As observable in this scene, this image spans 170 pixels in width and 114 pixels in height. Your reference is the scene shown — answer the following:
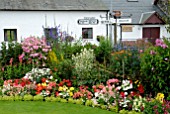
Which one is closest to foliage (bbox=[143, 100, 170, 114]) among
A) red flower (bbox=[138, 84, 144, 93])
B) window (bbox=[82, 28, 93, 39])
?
red flower (bbox=[138, 84, 144, 93])

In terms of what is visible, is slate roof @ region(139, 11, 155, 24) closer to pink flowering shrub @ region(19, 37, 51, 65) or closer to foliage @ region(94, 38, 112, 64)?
foliage @ region(94, 38, 112, 64)

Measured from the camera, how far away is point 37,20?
79.6 feet

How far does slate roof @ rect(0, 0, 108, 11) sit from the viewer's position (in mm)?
23734

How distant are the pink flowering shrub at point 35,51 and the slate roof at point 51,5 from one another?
42.7ft

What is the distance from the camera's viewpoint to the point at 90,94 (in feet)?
26.6

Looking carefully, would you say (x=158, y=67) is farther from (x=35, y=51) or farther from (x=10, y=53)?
(x=10, y=53)

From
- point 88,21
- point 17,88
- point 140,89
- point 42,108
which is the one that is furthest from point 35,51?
point 88,21

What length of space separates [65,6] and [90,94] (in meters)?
17.5

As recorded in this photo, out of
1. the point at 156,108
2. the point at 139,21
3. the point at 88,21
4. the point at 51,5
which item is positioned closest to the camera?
the point at 156,108

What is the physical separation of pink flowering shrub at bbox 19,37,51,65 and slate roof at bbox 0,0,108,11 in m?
13.0

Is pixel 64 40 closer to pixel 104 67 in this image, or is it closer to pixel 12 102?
pixel 104 67

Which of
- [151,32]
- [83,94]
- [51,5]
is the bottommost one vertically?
[83,94]

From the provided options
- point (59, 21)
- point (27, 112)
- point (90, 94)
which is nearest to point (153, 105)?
point (90, 94)

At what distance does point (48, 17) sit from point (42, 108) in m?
17.4
